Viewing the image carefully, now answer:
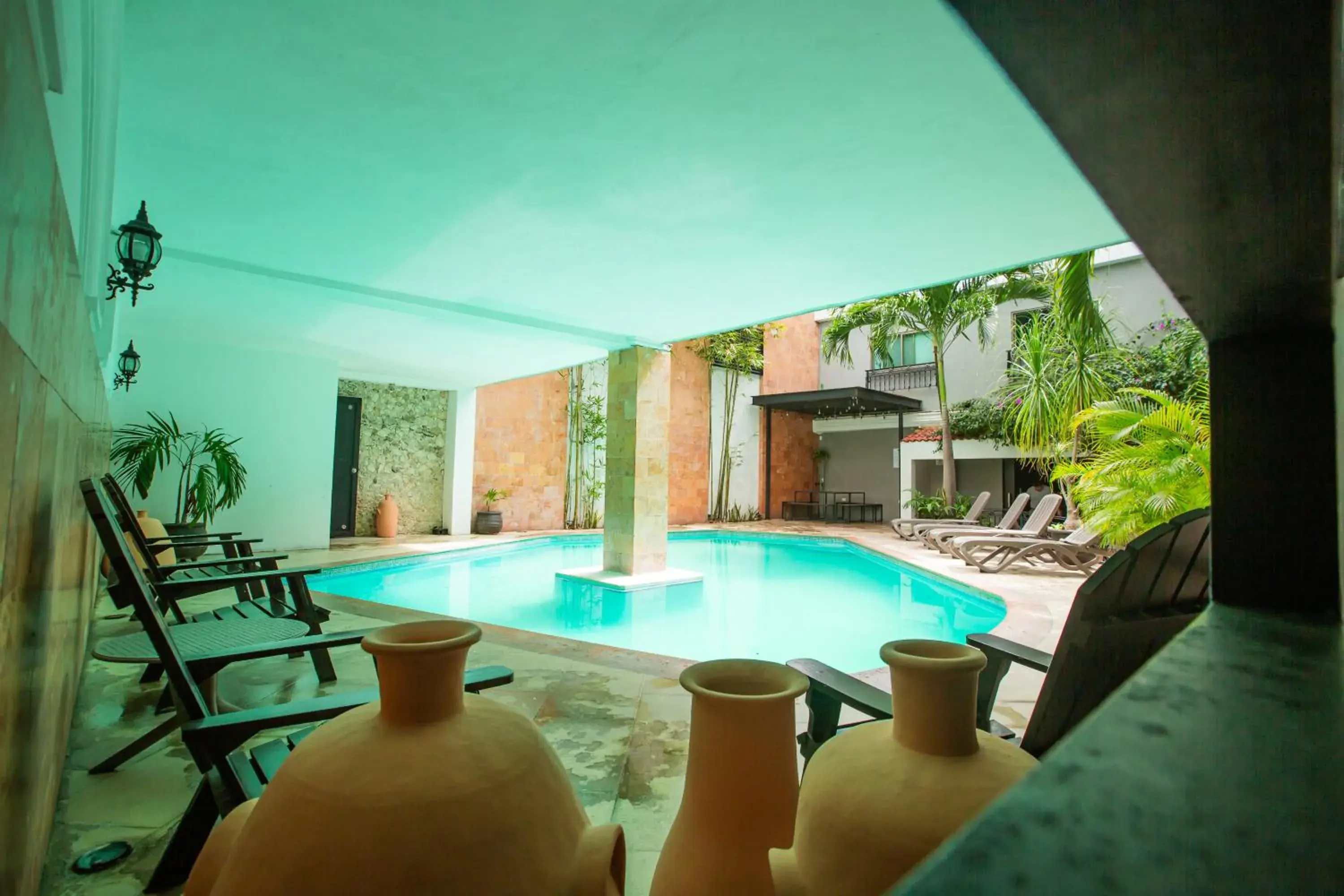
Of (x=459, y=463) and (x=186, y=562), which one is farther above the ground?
(x=459, y=463)

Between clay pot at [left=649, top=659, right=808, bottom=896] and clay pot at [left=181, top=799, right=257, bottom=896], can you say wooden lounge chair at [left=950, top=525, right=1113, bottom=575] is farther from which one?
clay pot at [left=181, top=799, right=257, bottom=896]

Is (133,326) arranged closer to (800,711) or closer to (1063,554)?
(800,711)

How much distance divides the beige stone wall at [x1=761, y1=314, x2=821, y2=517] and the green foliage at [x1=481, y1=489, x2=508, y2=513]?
6.60 meters

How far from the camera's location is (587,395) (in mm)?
12547

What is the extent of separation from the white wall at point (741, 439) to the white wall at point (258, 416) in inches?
323

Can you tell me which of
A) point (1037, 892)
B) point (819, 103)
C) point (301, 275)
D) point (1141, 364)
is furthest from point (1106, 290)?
point (1037, 892)

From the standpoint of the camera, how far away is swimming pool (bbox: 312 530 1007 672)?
18.0ft

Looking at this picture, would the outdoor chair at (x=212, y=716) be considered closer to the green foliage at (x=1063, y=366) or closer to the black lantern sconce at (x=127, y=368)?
the black lantern sconce at (x=127, y=368)

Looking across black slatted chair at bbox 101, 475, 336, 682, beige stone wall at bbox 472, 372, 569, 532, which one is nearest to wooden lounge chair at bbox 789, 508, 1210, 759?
black slatted chair at bbox 101, 475, 336, 682

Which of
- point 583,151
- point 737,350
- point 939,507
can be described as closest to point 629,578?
point 583,151

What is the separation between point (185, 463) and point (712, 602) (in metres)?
6.01

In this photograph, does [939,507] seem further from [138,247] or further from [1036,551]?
[138,247]

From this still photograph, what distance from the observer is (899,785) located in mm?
677

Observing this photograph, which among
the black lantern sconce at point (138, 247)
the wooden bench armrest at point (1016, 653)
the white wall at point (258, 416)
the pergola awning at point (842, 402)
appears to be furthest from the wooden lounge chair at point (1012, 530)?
the white wall at point (258, 416)
